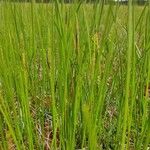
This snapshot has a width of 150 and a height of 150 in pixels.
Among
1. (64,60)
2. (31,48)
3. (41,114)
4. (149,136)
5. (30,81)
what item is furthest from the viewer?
(31,48)

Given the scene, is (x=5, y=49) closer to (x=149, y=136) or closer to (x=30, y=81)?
(x=30, y=81)

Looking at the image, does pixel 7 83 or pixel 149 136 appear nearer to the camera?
pixel 149 136

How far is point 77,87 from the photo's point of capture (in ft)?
1.79

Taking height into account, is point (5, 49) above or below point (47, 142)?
above

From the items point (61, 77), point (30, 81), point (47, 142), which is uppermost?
point (61, 77)

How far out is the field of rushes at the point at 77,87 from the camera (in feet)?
1.77

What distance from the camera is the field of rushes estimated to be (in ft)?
1.77

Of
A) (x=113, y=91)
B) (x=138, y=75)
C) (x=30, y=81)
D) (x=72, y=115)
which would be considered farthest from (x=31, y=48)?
(x=72, y=115)

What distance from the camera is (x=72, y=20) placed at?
0.63m

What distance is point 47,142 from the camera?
0.85m

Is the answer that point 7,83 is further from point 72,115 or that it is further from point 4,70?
point 72,115

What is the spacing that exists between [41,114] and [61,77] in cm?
21

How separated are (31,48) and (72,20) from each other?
0.49 metres

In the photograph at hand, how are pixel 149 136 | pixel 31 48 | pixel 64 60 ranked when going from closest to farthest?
pixel 149 136 < pixel 64 60 < pixel 31 48
